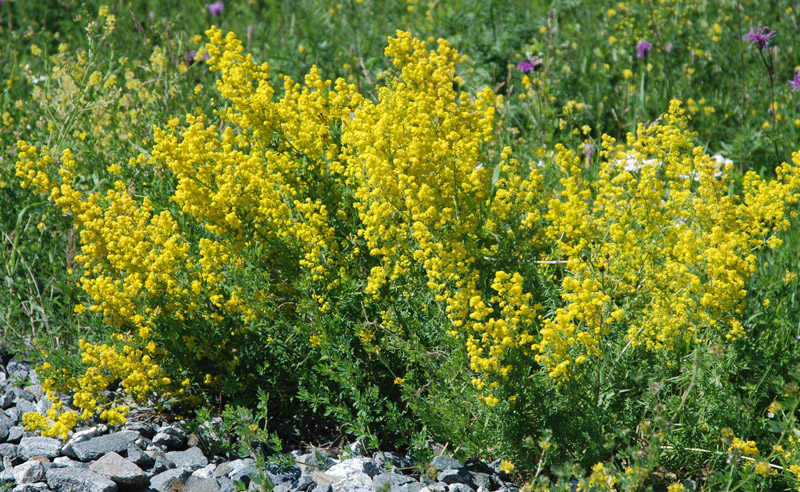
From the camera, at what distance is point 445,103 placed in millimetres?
3078

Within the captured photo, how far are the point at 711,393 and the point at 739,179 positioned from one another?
248cm

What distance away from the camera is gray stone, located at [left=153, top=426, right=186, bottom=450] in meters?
3.21

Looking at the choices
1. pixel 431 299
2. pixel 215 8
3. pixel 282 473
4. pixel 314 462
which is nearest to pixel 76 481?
pixel 282 473

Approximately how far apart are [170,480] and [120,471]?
0.19 meters

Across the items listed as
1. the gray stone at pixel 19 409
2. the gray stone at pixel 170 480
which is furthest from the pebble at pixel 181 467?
the gray stone at pixel 19 409

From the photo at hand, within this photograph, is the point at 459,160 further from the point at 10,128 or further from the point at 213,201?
the point at 10,128

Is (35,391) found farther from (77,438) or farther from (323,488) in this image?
(323,488)

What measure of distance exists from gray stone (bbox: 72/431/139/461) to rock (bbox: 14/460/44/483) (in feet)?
0.53

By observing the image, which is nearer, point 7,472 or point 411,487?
point 411,487

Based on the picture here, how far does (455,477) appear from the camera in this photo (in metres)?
2.82

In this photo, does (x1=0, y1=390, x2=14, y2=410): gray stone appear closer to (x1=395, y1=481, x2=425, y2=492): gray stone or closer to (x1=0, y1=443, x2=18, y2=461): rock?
(x1=0, y1=443, x2=18, y2=461): rock

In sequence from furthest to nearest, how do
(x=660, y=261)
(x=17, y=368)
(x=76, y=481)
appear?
(x=17, y=368), (x=660, y=261), (x=76, y=481)

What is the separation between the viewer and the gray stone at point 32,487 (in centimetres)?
281

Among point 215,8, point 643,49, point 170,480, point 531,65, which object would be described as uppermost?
point 215,8
